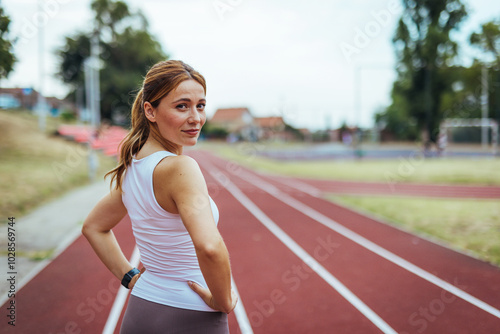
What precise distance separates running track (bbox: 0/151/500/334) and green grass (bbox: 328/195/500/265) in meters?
0.60

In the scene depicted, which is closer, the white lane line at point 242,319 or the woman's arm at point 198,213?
the woman's arm at point 198,213

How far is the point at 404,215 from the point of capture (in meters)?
9.05

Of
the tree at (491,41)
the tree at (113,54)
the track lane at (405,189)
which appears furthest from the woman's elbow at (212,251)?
the tree at (491,41)

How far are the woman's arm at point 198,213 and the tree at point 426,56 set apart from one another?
33.6 metres

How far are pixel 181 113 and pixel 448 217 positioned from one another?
8.99 m

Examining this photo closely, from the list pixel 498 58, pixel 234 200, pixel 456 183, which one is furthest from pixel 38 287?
pixel 498 58

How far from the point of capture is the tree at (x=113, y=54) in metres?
32.1

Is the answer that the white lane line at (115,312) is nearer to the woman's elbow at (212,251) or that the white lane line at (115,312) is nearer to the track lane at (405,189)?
the woman's elbow at (212,251)

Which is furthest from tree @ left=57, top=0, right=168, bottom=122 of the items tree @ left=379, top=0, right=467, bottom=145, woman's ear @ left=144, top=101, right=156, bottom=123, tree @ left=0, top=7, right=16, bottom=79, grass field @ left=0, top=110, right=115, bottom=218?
woman's ear @ left=144, top=101, right=156, bottom=123

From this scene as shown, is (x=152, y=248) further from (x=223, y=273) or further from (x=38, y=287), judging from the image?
(x=38, y=287)

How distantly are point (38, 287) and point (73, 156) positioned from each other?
1435 cm

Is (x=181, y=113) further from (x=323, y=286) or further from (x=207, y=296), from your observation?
(x=323, y=286)

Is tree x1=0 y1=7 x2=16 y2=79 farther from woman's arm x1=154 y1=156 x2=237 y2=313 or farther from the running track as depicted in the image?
woman's arm x1=154 y1=156 x2=237 y2=313

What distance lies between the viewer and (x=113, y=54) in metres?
34.3
